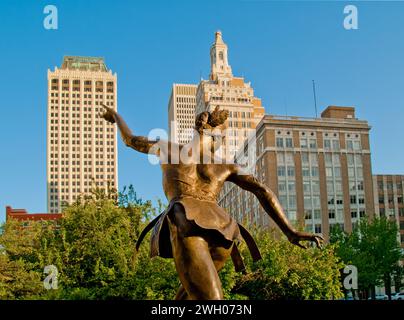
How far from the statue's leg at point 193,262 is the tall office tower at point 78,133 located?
477 feet

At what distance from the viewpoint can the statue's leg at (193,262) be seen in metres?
5.74

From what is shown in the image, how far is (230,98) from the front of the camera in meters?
115

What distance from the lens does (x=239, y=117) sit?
10856 centimetres

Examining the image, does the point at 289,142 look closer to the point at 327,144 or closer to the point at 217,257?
the point at 327,144

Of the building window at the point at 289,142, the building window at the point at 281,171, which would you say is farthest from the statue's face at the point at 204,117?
Answer: the building window at the point at 289,142

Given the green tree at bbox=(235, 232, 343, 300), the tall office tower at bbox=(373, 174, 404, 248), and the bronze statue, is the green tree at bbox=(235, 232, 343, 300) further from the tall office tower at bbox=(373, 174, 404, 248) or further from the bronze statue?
the tall office tower at bbox=(373, 174, 404, 248)

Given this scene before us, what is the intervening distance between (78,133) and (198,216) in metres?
151

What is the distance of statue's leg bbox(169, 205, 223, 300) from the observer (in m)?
5.74

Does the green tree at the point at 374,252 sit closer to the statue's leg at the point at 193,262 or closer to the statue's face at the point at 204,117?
the statue's face at the point at 204,117

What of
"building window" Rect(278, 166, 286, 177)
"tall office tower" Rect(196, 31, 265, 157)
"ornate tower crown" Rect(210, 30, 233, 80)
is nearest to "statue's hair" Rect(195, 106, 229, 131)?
"building window" Rect(278, 166, 286, 177)

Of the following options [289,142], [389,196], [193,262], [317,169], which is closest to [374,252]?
[317,169]
